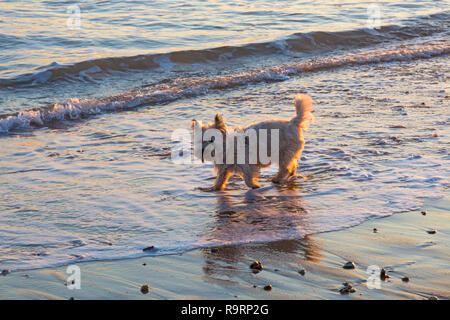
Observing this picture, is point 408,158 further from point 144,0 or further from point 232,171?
point 144,0

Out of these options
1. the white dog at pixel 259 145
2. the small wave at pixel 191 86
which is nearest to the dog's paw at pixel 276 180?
the white dog at pixel 259 145

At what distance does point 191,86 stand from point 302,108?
22.9 feet

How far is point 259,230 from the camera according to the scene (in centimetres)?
604

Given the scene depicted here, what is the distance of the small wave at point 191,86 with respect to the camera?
37.5 ft

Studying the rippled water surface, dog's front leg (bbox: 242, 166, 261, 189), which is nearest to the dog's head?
dog's front leg (bbox: 242, 166, 261, 189)

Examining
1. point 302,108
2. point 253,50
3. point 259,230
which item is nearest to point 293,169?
point 302,108

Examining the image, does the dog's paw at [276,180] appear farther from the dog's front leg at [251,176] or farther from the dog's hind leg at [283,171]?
the dog's front leg at [251,176]

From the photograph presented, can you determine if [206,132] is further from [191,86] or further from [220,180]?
[191,86]

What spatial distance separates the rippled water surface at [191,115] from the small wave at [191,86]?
1.9 inches

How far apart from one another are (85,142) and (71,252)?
434cm

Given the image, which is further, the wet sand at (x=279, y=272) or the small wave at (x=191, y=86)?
the small wave at (x=191, y=86)

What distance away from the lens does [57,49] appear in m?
16.8

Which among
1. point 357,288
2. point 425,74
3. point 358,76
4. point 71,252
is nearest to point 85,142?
point 71,252

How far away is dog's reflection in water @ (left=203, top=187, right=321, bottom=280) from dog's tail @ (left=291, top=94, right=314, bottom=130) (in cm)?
83
